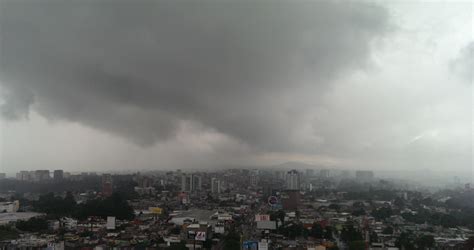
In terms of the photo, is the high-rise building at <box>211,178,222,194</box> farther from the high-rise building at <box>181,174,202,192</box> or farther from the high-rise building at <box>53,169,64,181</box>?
the high-rise building at <box>53,169,64,181</box>

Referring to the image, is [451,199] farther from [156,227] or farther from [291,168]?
[156,227]

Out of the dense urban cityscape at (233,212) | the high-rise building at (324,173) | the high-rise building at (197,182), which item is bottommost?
the dense urban cityscape at (233,212)

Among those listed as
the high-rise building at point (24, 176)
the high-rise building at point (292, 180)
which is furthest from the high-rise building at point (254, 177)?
the high-rise building at point (24, 176)

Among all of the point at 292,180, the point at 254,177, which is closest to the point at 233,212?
the point at 254,177

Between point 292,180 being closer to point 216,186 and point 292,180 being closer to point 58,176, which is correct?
point 216,186

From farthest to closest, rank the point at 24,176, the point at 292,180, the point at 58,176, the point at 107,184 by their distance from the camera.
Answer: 1. the point at 58,176
2. the point at 24,176
3. the point at 292,180
4. the point at 107,184

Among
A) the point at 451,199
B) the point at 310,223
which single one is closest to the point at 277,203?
the point at 310,223

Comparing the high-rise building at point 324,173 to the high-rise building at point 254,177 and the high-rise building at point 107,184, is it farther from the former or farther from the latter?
the high-rise building at point 107,184
